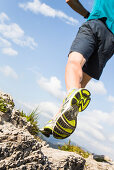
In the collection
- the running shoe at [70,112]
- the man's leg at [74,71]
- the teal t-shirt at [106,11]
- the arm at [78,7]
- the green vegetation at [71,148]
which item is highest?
the arm at [78,7]

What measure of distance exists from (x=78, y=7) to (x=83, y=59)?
109 cm

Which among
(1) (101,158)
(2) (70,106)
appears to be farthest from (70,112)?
(1) (101,158)

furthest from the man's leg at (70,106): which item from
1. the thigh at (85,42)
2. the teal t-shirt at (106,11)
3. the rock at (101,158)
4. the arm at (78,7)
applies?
the rock at (101,158)

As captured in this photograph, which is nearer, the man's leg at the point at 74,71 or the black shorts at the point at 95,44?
the man's leg at the point at 74,71

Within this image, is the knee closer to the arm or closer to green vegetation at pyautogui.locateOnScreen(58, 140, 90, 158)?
the arm

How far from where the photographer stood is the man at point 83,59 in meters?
3.07

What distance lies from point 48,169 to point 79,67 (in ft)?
4.68

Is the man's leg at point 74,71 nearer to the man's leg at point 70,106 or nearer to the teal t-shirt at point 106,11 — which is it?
the man's leg at point 70,106

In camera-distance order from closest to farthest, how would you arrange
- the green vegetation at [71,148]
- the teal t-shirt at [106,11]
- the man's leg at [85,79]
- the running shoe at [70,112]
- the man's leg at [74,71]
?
the running shoe at [70,112], the man's leg at [74,71], the teal t-shirt at [106,11], the man's leg at [85,79], the green vegetation at [71,148]

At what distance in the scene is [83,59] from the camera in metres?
3.50

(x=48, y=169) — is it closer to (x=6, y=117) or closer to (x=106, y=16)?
(x=6, y=117)

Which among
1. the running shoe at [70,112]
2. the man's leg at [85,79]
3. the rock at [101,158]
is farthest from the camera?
the rock at [101,158]

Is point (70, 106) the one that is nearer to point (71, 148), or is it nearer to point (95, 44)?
point (95, 44)

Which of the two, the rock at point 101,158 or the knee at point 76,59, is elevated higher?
the knee at point 76,59
